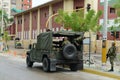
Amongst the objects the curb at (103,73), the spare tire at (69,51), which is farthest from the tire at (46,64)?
the curb at (103,73)

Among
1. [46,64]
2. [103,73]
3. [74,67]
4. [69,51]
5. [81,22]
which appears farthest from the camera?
[81,22]

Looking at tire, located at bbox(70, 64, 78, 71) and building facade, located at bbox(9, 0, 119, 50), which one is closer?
tire, located at bbox(70, 64, 78, 71)

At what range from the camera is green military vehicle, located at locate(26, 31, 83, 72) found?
20203mm

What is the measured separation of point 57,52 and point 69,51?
696 mm

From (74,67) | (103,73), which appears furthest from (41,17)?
(103,73)

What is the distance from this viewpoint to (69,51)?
2020 centimetres

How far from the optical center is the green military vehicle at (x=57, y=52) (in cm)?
2020

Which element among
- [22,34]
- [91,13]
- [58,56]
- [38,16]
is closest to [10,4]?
[22,34]

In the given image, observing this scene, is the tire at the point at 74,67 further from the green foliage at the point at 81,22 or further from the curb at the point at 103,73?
the green foliage at the point at 81,22

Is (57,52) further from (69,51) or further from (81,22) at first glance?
(81,22)

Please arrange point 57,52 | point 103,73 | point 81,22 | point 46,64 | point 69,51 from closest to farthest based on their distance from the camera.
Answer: point 103,73
point 69,51
point 57,52
point 46,64
point 81,22

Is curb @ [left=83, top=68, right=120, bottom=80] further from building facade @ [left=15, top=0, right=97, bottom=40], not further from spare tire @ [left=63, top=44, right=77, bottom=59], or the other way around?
building facade @ [left=15, top=0, right=97, bottom=40]

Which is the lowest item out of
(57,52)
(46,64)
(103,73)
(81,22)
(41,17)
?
(103,73)

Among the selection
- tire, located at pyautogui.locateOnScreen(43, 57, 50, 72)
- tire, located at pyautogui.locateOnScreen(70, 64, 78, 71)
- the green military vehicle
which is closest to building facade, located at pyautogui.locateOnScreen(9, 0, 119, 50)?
the green military vehicle
